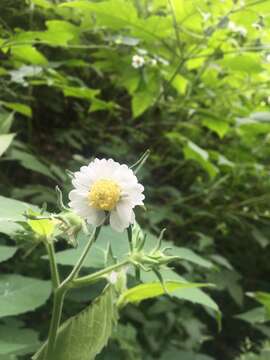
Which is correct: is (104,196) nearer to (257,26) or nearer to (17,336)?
(17,336)

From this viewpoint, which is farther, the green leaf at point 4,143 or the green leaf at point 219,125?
the green leaf at point 219,125

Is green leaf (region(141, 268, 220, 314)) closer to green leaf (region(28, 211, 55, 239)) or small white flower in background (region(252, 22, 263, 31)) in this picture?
green leaf (region(28, 211, 55, 239))

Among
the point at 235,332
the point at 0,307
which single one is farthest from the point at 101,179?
the point at 235,332

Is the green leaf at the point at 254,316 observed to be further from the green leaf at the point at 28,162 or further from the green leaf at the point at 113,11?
the green leaf at the point at 113,11

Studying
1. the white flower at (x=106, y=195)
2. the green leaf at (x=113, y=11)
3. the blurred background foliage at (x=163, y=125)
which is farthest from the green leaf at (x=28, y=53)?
the white flower at (x=106, y=195)

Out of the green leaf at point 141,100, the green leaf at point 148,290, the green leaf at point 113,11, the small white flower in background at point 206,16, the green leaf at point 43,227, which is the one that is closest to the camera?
the green leaf at point 43,227

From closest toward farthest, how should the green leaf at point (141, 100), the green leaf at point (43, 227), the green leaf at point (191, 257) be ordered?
the green leaf at point (43, 227)
the green leaf at point (191, 257)
the green leaf at point (141, 100)

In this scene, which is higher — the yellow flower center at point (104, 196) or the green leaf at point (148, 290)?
the yellow flower center at point (104, 196)

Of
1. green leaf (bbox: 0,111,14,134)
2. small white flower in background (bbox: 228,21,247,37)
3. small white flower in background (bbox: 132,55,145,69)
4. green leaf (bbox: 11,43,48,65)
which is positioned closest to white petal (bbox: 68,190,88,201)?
green leaf (bbox: 0,111,14,134)

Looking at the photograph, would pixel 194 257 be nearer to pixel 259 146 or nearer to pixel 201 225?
pixel 201 225
